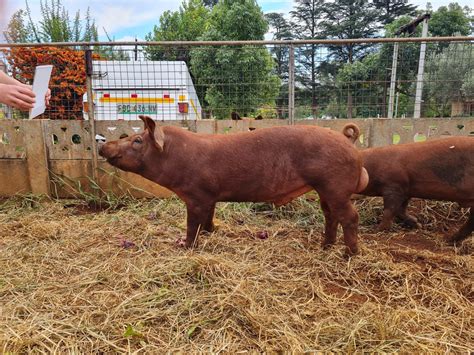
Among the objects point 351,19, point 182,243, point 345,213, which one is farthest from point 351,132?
point 351,19

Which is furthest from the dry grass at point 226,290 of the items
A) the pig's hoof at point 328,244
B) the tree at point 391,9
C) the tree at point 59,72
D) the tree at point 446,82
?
the tree at point 391,9

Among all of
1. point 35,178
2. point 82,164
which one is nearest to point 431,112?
point 82,164

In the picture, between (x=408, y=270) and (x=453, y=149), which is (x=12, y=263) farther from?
(x=453, y=149)

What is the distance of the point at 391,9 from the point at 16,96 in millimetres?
43052

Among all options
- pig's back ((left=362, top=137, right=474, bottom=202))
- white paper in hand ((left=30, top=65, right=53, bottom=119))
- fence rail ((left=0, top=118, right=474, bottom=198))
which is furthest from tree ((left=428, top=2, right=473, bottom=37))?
white paper in hand ((left=30, top=65, right=53, bottom=119))

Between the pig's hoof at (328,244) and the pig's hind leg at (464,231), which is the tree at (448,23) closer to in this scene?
the pig's hind leg at (464,231)

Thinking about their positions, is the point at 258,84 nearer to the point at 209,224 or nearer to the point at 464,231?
the point at 209,224

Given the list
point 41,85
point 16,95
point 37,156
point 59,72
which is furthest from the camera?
point 59,72

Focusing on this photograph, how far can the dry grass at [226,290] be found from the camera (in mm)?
2352

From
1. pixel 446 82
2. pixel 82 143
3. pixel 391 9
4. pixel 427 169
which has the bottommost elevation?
pixel 427 169

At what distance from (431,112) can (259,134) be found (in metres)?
4.97

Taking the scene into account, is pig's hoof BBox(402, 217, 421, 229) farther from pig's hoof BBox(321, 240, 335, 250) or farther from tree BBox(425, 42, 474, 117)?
tree BBox(425, 42, 474, 117)

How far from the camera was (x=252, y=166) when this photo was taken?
12.1 feet

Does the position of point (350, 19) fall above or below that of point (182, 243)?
above
